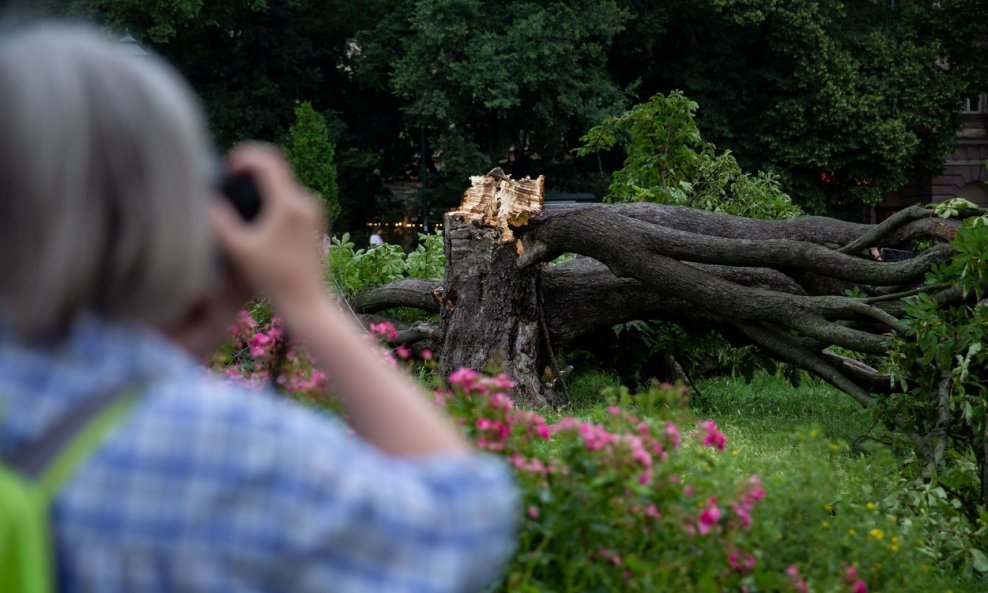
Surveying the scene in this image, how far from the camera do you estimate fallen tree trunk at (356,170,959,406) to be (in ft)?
25.5

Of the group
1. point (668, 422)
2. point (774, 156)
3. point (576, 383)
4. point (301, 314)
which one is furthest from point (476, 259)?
point (774, 156)

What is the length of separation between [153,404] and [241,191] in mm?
251

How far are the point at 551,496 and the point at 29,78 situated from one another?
2.19 meters

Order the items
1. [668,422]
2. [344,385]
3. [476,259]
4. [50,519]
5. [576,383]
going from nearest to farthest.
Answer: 1. [50,519]
2. [344,385]
3. [668,422]
4. [476,259]
5. [576,383]

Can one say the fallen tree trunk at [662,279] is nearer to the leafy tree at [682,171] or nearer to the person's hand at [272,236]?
the leafy tree at [682,171]

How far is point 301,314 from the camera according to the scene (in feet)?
4.26

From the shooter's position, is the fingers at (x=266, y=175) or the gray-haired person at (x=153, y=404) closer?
the gray-haired person at (x=153, y=404)

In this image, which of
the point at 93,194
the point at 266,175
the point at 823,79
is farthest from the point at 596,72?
the point at 93,194

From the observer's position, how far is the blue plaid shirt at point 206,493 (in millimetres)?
1112

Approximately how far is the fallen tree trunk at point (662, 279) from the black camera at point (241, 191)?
6299 mm

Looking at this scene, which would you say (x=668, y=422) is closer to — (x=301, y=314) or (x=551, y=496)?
(x=551, y=496)

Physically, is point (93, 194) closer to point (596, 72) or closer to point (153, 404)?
point (153, 404)

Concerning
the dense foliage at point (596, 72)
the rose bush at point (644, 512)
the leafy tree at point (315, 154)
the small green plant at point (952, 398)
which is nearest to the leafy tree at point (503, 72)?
the dense foliage at point (596, 72)

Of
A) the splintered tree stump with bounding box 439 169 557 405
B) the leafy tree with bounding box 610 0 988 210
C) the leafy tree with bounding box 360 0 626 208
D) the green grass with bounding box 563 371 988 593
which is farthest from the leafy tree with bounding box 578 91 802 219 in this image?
the leafy tree with bounding box 610 0 988 210
